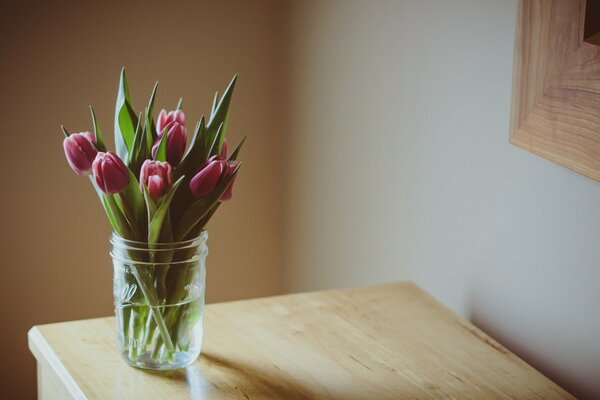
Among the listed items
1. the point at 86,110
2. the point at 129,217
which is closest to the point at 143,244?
the point at 129,217

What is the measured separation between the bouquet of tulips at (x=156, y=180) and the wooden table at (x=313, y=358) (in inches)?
3.3

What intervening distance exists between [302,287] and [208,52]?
1.97 ft

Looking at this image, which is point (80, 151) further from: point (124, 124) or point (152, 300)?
point (152, 300)

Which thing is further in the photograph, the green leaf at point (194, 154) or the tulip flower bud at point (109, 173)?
the green leaf at point (194, 154)

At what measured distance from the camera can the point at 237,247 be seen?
2.21 metres

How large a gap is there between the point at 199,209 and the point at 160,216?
0.20 feet

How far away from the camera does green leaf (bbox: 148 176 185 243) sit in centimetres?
115

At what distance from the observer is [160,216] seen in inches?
46.1

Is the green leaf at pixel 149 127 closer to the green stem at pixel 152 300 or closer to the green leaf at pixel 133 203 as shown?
the green leaf at pixel 133 203

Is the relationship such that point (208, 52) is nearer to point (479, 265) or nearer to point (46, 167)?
point (46, 167)

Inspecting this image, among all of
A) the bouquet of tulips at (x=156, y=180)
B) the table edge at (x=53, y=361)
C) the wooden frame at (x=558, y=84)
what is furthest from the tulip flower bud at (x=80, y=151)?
the wooden frame at (x=558, y=84)

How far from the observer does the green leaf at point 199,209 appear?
120cm

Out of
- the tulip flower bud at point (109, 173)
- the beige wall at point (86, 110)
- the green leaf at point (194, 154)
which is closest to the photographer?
the tulip flower bud at point (109, 173)

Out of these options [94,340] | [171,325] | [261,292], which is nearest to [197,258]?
[171,325]
